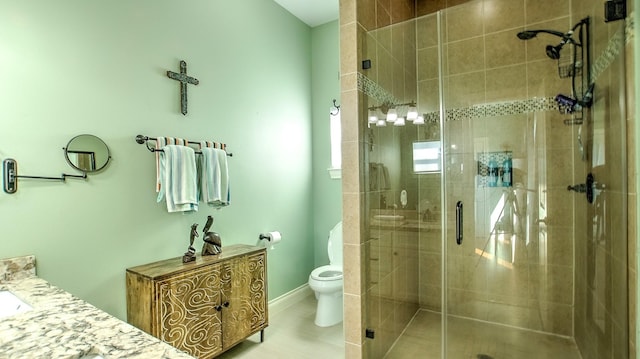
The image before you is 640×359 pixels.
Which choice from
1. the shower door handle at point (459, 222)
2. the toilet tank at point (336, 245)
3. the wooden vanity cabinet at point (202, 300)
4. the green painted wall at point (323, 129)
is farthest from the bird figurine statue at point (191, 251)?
the shower door handle at point (459, 222)

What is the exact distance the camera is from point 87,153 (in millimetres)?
1812

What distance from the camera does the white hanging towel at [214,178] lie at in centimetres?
237

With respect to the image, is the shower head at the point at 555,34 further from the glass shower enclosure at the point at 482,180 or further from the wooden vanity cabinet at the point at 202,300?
the wooden vanity cabinet at the point at 202,300

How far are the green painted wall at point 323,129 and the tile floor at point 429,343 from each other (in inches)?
45.1

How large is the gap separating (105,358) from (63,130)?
1456mm

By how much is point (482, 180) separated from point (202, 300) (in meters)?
2.10

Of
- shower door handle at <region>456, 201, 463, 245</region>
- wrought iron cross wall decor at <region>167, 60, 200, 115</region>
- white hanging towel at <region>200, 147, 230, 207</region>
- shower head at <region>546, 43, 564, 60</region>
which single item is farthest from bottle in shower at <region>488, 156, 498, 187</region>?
wrought iron cross wall decor at <region>167, 60, 200, 115</region>

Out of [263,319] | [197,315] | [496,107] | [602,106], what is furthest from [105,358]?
[496,107]

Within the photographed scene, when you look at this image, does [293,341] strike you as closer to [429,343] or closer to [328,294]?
[328,294]

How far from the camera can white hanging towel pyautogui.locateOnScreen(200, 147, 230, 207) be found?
2365 millimetres

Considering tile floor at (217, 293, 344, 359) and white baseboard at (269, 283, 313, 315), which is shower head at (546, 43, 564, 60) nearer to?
tile floor at (217, 293, 344, 359)

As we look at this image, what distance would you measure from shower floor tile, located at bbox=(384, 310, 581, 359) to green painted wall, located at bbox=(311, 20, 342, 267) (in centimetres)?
140

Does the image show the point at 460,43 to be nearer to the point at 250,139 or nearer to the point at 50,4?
the point at 250,139

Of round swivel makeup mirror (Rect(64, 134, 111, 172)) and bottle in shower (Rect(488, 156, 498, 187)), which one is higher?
round swivel makeup mirror (Rect(64, 134, 111, 172))
